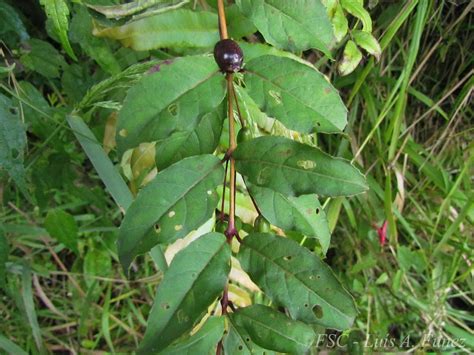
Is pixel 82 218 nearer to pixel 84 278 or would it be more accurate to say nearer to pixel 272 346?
pixel 84 278

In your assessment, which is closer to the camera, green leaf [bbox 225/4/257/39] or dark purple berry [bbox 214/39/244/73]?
dark purple berry [bbox 214/39/244/73]

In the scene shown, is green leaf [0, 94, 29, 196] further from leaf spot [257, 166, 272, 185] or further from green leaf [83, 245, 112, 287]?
green leaf [83, 245, 112, 287]

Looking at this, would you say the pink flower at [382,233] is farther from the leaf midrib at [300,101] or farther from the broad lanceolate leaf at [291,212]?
the leaf midrib at [300,101]

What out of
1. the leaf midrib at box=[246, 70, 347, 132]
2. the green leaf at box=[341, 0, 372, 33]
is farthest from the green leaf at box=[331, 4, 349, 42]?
the leaf midrib at box=[246, 70, 347, 132]

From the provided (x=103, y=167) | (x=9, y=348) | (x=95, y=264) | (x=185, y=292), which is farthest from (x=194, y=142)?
(x=95, y=264)

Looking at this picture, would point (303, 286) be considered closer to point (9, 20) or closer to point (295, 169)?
point (295, 169)

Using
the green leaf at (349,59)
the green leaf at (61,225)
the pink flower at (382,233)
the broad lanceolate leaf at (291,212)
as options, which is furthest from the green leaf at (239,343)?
the pink flower at (382,233)
